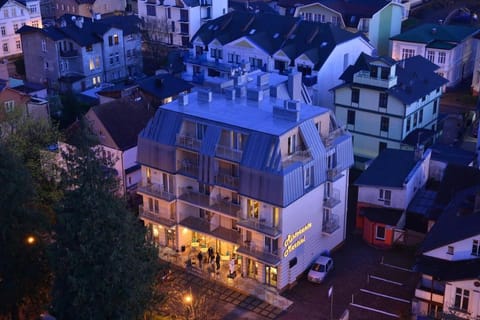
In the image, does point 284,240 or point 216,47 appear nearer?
point 284,240

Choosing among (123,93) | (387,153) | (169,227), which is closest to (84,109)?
(123,93)

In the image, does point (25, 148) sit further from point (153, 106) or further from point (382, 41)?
point (382, 41)

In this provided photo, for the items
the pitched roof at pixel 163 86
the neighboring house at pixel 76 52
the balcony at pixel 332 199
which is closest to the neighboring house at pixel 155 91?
the pitched roof at pixel 163 86

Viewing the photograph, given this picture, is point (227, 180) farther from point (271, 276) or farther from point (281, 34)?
point (281, 34)

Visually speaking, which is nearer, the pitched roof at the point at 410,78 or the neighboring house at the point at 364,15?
the pitched roof at the point at 410,78

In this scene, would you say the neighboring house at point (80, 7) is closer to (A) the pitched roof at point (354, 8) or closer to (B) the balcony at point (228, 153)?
(A) the pitched roof at point (354, 8)

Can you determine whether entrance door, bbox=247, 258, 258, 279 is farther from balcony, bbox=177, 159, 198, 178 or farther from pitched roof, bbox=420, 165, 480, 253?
pitched roof, bbox=420, 165, 480, 253

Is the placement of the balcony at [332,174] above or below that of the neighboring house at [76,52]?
below
